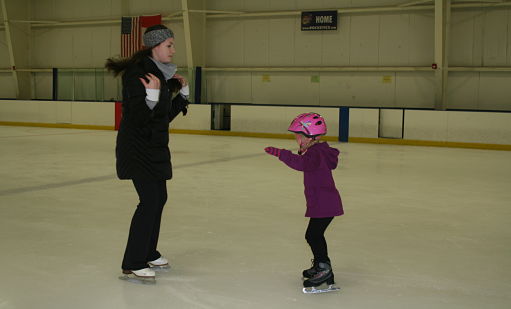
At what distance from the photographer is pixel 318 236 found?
3568mm

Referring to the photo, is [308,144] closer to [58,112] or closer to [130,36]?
[130,36]

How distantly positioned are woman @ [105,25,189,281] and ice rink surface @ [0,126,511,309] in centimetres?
30

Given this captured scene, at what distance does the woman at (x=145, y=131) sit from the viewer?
3381 millimetres

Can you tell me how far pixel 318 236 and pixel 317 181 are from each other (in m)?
0.33

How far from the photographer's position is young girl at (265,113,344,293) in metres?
3.44

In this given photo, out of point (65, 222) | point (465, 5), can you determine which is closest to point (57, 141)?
point (65, 222)

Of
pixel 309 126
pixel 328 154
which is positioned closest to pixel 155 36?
pixel 309 126

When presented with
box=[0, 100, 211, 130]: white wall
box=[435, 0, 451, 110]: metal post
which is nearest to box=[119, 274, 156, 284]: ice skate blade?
box=[435, 0, 451, 110]: metal post

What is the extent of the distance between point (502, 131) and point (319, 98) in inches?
221

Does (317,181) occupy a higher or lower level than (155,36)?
lower

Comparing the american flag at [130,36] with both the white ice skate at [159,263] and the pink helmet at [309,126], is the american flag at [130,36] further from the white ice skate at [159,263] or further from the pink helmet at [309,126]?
the pink helmet at [309,126]

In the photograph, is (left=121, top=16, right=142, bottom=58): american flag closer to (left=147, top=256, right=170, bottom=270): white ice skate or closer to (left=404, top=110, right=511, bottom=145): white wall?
(left=404, top=110, right=511, bottom=145): white wall

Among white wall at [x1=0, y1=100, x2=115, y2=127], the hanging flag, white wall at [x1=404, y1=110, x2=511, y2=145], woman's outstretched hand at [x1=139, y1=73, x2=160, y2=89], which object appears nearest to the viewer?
woman's outstretched hand at [x1=139, y1=73, x2=160, y2=89]

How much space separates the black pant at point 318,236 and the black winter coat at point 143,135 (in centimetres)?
91
